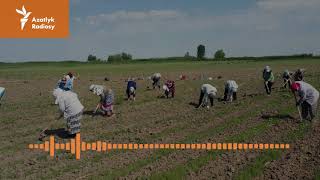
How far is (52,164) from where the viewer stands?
1138 centimetres

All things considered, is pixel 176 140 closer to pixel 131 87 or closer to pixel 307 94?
pixel 307 94

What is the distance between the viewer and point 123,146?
13008 mm

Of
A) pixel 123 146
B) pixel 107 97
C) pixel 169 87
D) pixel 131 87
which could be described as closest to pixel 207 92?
pixel 107 97

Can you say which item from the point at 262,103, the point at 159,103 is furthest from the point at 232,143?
the point at 159,103

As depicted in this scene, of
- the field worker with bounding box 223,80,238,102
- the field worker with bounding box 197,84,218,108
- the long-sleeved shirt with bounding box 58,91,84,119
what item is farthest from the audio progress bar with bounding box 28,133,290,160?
the field worker with bounding box 223,80,238,102

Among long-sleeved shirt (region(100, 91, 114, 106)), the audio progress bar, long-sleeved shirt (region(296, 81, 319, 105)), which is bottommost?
the audio progress bar

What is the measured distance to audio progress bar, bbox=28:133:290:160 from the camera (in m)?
12.2

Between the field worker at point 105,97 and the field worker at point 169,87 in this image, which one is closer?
the field worker at point 105,97

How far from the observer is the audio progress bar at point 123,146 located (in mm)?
12172

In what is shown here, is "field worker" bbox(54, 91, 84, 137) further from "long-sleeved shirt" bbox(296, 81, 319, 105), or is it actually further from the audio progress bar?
"long-sleeved shirt" bbox(296, 81, 319, 105)

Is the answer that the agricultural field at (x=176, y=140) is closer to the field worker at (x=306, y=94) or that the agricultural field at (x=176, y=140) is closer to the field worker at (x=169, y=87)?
the field worker at (x=306, y=94)

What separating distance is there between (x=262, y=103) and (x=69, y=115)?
10.1m

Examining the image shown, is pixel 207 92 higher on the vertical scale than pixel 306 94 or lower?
lower

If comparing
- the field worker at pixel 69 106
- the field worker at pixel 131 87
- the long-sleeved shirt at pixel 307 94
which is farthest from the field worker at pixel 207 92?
the field worker at pixel 69 106
